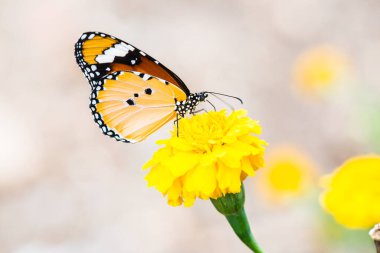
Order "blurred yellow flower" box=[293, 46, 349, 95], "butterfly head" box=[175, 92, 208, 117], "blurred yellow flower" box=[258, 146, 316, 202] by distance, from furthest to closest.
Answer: "blurred yellow flower" box=[293, 46, 349, 95] → "blurred yellow flower" box=[258, 146, 316, 202] → "butterfly head" box=[175, 92, 208, 117]

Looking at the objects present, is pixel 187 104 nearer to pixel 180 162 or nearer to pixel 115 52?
pixel 115 52

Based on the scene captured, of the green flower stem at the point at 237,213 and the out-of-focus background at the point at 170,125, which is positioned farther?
the out-of-focus background at the point at 170,125

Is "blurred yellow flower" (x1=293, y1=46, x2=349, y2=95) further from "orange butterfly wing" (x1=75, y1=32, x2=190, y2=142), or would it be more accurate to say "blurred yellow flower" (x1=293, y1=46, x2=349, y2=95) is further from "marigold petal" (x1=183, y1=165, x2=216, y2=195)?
"marigold petal" (x1=183, y1=165, x2=216, y2=195)

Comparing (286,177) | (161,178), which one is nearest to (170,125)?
(286,177)

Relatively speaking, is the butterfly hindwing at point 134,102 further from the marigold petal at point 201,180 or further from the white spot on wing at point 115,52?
the marigold petal at point 201,180

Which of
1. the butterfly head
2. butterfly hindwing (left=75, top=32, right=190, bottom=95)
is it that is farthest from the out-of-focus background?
butterfly hindwing (left=75, top=32, right=190, bottom=95)

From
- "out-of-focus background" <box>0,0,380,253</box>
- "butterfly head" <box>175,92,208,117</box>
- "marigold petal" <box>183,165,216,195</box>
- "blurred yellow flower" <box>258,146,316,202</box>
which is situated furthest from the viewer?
"out-of-focus background" <box>0,0,380,253</box>

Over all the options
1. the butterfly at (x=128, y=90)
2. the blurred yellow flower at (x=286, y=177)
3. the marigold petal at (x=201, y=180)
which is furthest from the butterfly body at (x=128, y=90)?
the blurred yellow flower at (x=286, y=177)
